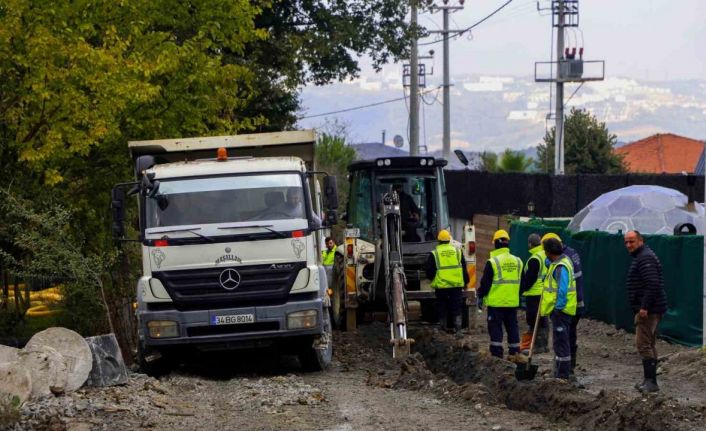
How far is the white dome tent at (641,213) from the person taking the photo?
2994 cm

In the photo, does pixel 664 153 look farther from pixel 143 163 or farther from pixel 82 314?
pixel 143 163

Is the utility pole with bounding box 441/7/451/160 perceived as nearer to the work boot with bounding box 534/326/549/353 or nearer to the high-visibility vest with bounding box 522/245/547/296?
the work boot with bounding box 534/326/549/353

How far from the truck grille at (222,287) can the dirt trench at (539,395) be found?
73.3 inches

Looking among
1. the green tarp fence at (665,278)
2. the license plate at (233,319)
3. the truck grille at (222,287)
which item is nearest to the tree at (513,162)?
the green tarp fence at (665,278)

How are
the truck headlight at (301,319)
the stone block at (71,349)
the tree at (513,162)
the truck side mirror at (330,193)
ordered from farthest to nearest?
the tree at (513,162) < the truck side mirror at (330,193) < the truck headlight at (301,319) < the stone block at (71,349)

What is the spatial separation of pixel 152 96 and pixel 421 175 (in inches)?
198

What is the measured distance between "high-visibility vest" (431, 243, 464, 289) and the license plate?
4.78 m

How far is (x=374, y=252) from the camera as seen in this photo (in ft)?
66.1

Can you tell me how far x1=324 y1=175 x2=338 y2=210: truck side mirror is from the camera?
15.5 metres

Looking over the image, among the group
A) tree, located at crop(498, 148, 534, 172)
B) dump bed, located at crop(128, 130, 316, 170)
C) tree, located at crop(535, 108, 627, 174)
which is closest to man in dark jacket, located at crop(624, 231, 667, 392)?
dump bed, located at crop(128, 130, 316, 170)

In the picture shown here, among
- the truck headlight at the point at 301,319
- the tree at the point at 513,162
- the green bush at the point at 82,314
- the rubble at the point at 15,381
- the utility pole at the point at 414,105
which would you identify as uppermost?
the utility pole at the point at 414,105

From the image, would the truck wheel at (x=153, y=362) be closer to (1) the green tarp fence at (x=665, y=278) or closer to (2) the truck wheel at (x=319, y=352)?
(2) the truck wheel at (x=319, y=352)

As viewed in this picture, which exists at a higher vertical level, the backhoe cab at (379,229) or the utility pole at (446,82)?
the utility pole at (446,82)

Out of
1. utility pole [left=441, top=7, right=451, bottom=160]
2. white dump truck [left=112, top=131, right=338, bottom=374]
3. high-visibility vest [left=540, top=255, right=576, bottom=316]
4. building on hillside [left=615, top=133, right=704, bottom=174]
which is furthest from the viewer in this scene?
building on hillside [left=615, top=133, right=704, bottom=174]
